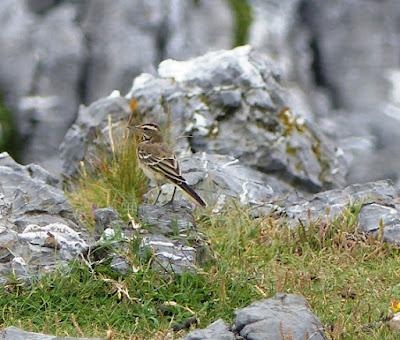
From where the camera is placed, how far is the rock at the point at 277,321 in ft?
22.8

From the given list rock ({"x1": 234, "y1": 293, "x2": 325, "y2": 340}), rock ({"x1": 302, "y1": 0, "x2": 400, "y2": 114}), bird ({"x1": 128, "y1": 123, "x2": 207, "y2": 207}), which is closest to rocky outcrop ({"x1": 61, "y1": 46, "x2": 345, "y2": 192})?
bird ({"x1": 128, "y1": 123, "x2": 207, "y2": 207})

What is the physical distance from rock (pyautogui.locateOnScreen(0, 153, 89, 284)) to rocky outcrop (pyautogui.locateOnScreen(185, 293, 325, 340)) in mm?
1765

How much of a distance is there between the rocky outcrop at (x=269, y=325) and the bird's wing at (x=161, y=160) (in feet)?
8.77

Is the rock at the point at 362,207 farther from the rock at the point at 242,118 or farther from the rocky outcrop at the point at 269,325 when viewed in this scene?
the rocky outcrop at the point at 269,325

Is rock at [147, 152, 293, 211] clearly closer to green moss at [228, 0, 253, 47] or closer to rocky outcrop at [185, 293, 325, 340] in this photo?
rocky outcrop at [185, 293, 325, 340]

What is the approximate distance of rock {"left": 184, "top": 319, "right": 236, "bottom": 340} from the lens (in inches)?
271

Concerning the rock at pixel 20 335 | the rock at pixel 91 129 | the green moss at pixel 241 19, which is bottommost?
the green moss at pixel 241 19

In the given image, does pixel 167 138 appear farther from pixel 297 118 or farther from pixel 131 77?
pixel 131 77

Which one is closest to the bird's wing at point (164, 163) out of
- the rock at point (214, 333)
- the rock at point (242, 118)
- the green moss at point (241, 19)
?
the rock at point (214, 333)

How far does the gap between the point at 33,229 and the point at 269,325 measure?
2.66m

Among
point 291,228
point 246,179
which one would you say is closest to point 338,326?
point 291,228

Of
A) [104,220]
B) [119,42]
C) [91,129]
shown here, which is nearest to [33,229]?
[104,220]

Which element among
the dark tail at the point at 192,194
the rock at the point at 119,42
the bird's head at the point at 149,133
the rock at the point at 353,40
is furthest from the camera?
the rock at the point at 353,40

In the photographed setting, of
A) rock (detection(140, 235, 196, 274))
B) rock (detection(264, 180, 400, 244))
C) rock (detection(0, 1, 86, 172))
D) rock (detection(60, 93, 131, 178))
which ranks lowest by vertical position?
rock (detection(0, 1, 86, 172))
